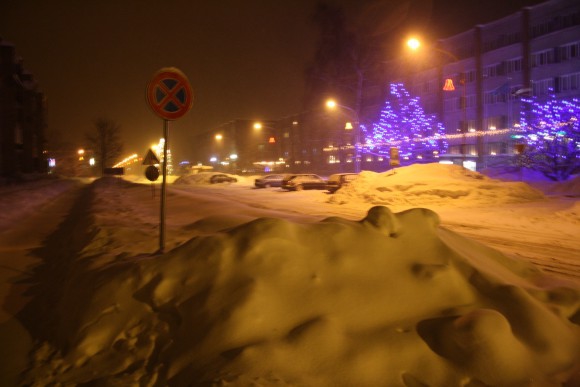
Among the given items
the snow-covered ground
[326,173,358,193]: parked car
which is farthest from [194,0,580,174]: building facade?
the snow-covered ground

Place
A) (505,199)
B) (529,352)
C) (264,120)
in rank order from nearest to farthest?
(529,352) < (505,199) < (264,120)

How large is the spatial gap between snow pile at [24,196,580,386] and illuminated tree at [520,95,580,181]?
28.1m

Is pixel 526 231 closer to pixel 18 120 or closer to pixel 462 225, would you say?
pixel 462 225

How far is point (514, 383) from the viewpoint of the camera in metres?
3.22

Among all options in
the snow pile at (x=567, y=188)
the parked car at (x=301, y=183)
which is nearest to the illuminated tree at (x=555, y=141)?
the snow pile at (x=567, y=188)

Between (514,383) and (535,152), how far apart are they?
3254cm

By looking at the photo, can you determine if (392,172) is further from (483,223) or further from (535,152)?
(535,152)

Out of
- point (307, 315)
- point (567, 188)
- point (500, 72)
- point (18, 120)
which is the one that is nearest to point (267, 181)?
point (567, 188)

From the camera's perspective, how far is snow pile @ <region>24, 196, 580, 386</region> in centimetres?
339

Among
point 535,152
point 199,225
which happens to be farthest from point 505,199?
point 535,152

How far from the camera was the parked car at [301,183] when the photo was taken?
3117 centimetres

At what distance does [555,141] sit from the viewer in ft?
98.4

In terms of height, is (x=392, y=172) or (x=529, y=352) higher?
(x=392, y=172)

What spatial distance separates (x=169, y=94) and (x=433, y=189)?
14.8 metres
